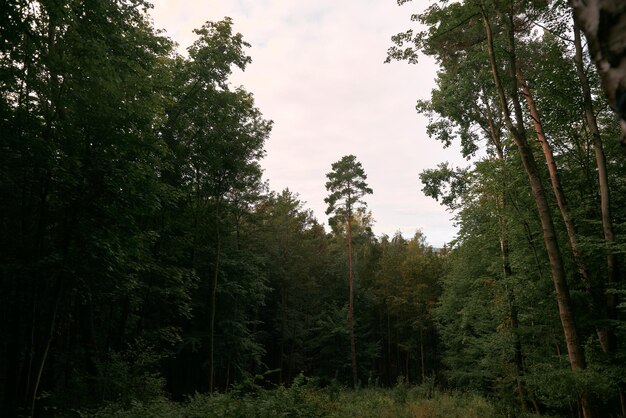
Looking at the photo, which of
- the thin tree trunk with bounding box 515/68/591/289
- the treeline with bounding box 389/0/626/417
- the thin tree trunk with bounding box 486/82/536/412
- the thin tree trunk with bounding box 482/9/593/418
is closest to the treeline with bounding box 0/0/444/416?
the thin tree trunk with bounding box 482/9/593/418

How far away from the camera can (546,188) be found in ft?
35.6

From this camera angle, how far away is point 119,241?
29.1 feet

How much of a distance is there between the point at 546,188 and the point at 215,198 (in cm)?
1478

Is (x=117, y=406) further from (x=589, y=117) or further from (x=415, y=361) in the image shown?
(x=415, y=361)

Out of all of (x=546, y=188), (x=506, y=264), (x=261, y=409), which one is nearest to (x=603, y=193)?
(x=546, y=188)

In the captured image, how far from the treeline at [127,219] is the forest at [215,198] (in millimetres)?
73

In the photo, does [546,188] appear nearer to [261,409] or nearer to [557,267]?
[557,267]

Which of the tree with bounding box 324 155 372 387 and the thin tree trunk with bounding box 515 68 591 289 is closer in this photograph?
the thin tree trunk with bounding box 515 68 591 289

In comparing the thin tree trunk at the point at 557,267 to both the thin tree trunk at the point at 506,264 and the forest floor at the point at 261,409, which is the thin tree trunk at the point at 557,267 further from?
the forest floor at the point at 261,409

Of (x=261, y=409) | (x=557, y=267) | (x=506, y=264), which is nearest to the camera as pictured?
(x=557, y=267)

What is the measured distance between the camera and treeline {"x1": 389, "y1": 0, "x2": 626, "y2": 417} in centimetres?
728

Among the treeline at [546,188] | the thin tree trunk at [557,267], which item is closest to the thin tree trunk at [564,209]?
the treeline at [546,188]

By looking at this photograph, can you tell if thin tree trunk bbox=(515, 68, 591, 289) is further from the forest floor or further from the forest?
the forest floor

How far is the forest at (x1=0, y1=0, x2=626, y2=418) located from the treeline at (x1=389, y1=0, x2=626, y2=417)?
0.20 feet
